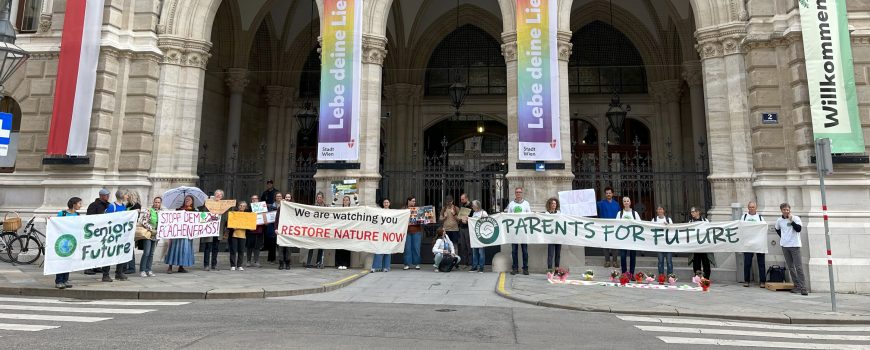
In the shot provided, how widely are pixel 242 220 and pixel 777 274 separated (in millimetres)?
12832

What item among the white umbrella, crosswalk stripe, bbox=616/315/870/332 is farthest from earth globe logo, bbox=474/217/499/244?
the white umbrella

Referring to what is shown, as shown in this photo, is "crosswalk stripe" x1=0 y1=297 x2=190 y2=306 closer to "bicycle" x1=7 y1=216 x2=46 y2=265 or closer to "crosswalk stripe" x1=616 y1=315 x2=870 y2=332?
"bicycle" x1=7 y1=216 x2=46 y2=265

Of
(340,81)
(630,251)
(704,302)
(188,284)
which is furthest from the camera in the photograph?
(340,81)

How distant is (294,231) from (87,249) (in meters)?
4.45

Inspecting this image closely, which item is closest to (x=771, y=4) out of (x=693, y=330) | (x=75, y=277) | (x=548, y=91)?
(x=548, y=91)

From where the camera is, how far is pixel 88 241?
9602 mm

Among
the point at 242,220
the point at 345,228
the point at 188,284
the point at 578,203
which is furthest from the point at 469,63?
the point at 188,284

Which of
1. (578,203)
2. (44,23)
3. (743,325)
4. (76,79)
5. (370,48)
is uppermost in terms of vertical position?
(44,23)

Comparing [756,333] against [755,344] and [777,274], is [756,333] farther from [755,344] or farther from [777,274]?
[777,274]

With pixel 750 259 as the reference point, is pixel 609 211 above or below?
above

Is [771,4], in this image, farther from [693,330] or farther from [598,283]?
[693,330]

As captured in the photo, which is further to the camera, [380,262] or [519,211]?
[380,262]

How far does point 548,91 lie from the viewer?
1335 cm

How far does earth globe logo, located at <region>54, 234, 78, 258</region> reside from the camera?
29.7 ft
